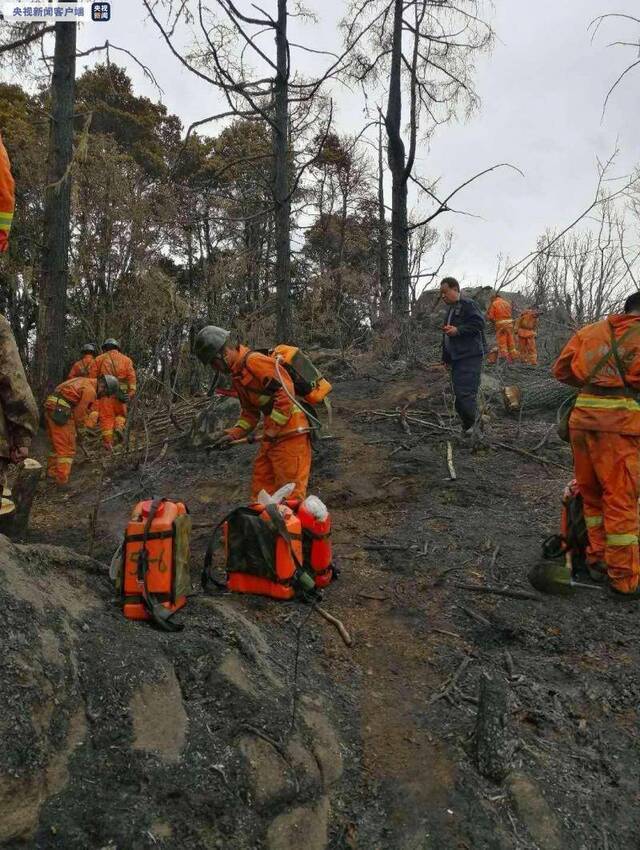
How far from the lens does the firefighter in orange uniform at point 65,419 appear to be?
829 cm

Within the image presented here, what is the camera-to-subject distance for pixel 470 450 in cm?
751

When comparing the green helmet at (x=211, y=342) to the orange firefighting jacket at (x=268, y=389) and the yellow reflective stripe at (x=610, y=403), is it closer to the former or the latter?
the orange firefighting jacket at (x=268, y=389)

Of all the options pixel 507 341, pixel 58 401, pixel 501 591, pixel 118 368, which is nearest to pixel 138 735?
pixel 501 591

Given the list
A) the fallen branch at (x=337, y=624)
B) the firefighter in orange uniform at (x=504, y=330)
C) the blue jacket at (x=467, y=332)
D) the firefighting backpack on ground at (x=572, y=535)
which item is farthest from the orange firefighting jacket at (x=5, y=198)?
the firefighter in orange uniform at (x=504, y=330)

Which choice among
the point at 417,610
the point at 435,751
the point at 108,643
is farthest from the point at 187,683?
the point at 417,610

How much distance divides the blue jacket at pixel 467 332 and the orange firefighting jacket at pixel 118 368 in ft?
17.4

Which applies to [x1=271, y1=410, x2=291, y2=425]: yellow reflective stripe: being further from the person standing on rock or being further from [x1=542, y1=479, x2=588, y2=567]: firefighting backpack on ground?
[x1=542, y1=479, x2=588, y2=567]: firefighting backpack on ground

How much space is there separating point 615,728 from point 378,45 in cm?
1562

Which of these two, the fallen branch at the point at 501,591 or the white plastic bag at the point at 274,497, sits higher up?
the white plastic bag at the point at 274,497

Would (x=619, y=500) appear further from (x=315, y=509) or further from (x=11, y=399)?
(x=11, y=399)

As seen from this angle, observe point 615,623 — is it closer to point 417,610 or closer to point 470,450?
point 417,610

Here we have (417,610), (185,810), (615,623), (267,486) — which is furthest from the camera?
(267,486)

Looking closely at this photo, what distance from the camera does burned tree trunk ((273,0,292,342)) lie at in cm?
938

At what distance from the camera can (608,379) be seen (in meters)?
4.09
